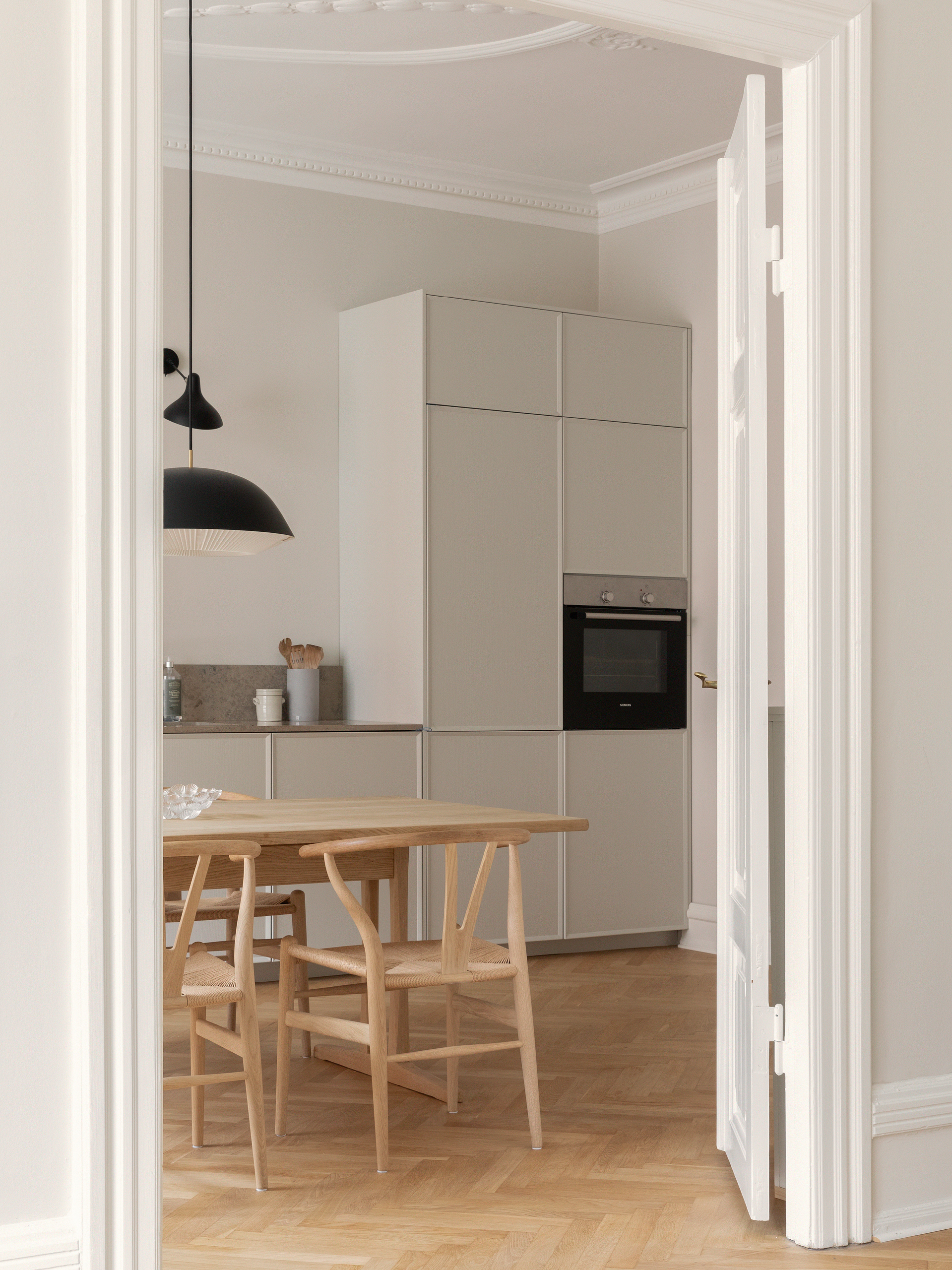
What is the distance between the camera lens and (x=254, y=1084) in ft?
10.6

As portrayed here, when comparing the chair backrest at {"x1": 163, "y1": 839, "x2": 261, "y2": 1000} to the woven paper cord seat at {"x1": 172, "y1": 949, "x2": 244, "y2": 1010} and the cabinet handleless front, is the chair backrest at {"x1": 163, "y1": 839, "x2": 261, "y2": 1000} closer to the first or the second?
the woven paper cord seat at {"x1": 172, "y1": 949, "x2": 244, "y2": 1010}

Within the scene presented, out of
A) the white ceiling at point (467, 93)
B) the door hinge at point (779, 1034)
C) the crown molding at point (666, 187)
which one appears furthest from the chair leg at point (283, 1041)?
the crown molding at point (666, 187)

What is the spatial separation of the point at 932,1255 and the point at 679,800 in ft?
12.0

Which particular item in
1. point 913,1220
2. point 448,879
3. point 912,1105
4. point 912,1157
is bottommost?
point 913,1220

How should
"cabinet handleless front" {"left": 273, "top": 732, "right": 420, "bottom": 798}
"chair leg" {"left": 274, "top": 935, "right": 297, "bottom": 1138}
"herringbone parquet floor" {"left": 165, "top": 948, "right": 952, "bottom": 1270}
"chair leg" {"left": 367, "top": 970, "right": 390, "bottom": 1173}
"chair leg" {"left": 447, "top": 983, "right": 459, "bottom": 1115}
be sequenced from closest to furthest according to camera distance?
1. "herringbone parquet floor" {"left": 165, "top": 948, "right": 952, "bottom": 1270}
2. "chair leg" {"left": 367, "top": 970, "right": 390, "bottom": 1173}
3. "chair leg" {"left": 274, "top": 935, "right": 297, "bottom": 1138}
4. "chair leg" {"left": 447, "top": 983, "right": 459, "bottom": 1115}
5. "cabinet handleless front" {"left": 273, "top": 732, "right": 420, "bottom": 798}

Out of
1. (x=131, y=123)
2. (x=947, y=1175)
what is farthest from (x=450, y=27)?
(x=947, y=1175)

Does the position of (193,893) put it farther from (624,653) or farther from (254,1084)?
(624,653)

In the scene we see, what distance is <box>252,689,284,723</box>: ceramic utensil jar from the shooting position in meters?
5.94

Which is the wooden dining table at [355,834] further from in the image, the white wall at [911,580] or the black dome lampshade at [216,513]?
the white wall at [911,580]

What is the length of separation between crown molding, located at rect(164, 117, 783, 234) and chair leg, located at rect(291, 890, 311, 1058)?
317 centimetres

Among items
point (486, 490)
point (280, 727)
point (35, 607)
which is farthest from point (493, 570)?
point (35, 607)

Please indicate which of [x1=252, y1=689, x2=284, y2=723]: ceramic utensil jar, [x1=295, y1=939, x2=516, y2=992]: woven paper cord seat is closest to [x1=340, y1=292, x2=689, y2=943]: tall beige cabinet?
[x1=252, y1=689, x2=284, y2=723]: ceramic utensil jar

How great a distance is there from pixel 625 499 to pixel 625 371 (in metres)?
0.57

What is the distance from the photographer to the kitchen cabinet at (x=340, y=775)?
18.3 feet
